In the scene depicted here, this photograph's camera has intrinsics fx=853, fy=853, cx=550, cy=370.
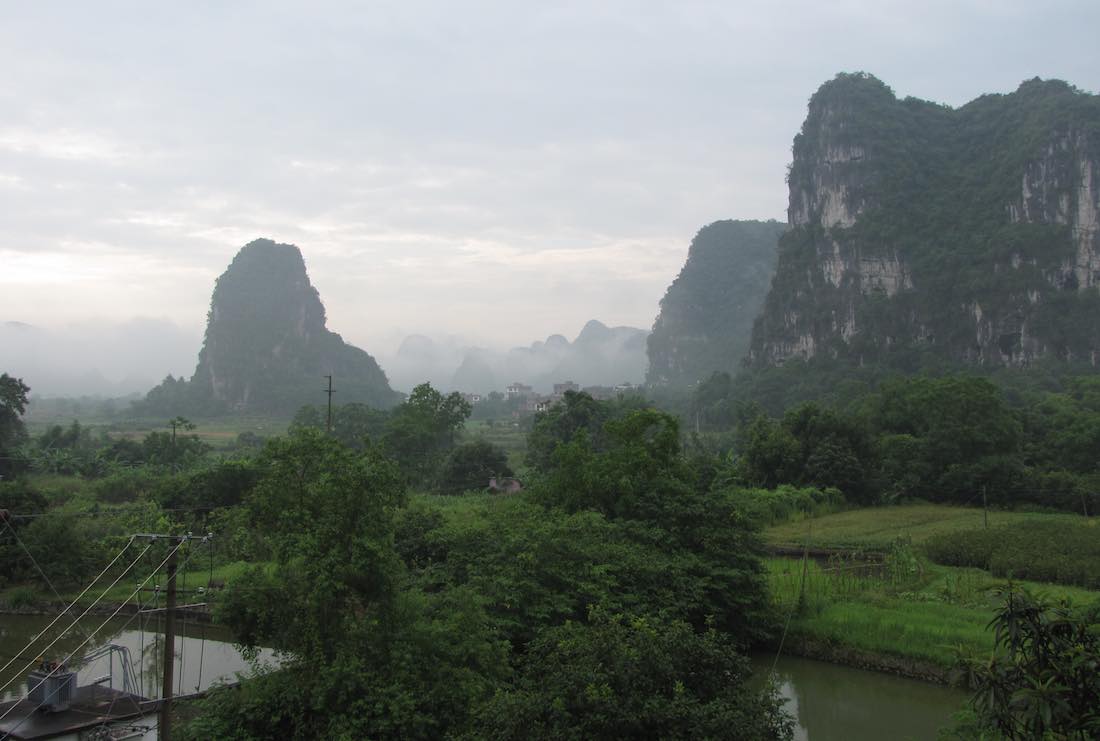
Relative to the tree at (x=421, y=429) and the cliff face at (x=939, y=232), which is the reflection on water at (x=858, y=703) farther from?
the cliff face at (x=939, y=232)

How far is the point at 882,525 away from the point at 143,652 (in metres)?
16.8

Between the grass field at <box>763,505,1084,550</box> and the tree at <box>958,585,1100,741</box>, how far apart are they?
44.3 ft

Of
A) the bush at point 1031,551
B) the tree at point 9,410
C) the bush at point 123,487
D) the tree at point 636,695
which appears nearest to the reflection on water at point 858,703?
the tree at point 636,695

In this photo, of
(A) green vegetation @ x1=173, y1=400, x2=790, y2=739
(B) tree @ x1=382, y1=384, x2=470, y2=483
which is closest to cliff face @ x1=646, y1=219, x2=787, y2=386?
(B) tree @ x1=382, y1=384, x2=470, y2=483

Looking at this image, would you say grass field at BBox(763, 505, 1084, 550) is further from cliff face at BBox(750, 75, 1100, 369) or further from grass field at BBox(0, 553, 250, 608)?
cliff face at BBox(750, 75, 1100, 369)

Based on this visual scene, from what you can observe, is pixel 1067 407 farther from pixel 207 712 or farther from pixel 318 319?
pixel 318 319

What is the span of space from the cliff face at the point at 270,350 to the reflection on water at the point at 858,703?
217ft

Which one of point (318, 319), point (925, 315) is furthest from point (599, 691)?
point (318, 319)

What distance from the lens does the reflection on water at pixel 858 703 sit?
994cm

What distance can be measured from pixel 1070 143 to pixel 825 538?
50129 millimetres

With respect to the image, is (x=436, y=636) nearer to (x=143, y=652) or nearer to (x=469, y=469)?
(x=143, y=652)

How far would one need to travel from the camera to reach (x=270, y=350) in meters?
79.1

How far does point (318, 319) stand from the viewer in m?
87.6

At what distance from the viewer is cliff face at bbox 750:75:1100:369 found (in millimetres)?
53562
